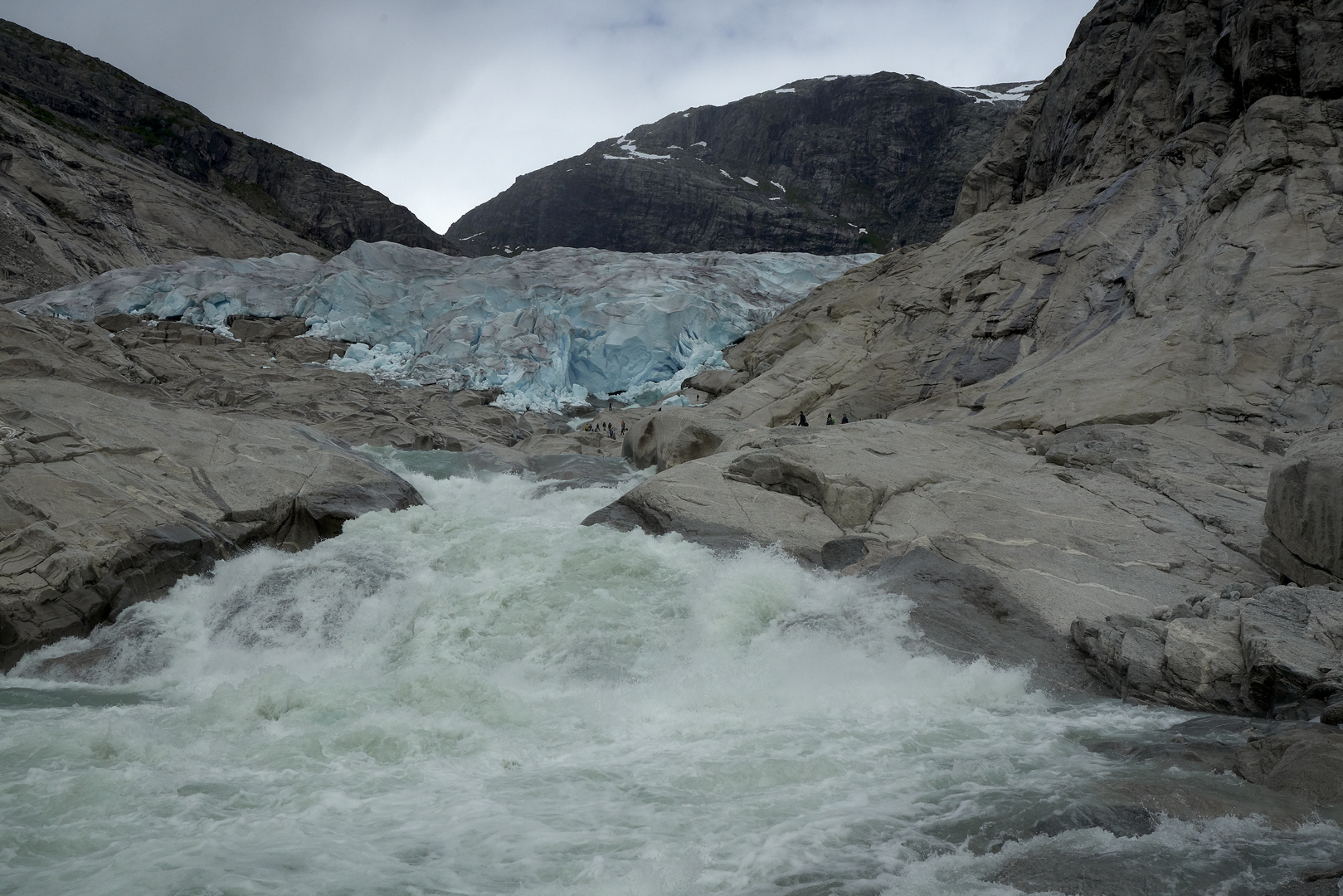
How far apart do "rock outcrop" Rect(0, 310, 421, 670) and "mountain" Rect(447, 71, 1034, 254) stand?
69214 mm

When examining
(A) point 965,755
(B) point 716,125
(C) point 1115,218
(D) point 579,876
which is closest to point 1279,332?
(C) point 1115,218

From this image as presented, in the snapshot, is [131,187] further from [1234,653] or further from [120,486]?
[1234,653]

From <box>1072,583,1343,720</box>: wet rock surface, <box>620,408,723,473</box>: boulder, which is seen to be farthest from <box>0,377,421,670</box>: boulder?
<box>1072,583,1343,720</box>: wet rock surface

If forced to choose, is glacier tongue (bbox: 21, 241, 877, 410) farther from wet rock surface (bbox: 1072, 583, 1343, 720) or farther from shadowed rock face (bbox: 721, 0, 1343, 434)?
wet rock surface (bbox: 1072, 583, 1343, 720)

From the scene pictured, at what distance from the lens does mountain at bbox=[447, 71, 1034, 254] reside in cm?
8150

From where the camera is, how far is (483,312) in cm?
3928

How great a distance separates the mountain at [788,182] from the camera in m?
81.5

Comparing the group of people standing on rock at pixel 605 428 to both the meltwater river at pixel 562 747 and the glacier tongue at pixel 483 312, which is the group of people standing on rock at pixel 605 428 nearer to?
the glacier tongue at pixel 483 312

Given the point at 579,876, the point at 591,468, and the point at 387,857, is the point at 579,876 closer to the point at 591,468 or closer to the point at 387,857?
the point at 387,857

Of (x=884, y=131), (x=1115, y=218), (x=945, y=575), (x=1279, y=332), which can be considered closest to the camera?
(x=945, y=575)

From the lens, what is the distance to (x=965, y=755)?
6.83m

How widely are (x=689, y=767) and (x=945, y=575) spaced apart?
4573 mm

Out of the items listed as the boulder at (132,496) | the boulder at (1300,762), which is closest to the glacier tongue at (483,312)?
the boulder at (132,496)

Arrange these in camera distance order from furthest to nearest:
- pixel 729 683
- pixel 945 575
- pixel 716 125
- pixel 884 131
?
pixel 716 125
pixel 884 131
pixel 945 575
pixel 729 683
